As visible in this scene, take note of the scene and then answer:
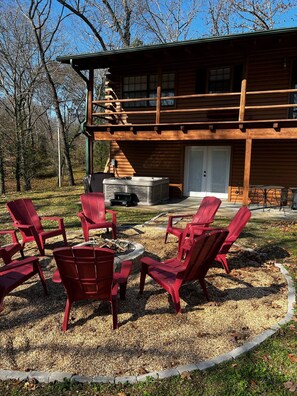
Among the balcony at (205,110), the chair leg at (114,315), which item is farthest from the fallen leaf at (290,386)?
the balcony at (205,110)

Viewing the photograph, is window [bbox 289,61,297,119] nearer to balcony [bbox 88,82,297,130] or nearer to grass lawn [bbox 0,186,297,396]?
balcony [bbox 88,82,297,130]

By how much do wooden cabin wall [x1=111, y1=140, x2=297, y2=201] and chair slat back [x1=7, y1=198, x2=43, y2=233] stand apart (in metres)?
7.79

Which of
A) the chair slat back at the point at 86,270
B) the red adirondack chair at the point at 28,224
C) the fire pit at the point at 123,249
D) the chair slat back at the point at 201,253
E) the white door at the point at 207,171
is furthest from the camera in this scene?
the white door at the point at 207,171

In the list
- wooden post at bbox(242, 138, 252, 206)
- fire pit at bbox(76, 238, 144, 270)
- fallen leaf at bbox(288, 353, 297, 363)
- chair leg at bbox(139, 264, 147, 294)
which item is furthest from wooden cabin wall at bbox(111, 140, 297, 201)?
fallen leaf at bbox(288, 353, 297, 363)

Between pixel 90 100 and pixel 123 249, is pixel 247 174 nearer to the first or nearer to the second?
pixel 90 100

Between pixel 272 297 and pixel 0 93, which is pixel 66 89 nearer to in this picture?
pixel 0 93

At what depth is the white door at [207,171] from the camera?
12141 millimetres

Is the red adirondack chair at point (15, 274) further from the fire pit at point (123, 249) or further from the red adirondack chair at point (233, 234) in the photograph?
the red adirondack chair at point (233, 234)

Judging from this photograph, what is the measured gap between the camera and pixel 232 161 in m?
11.9

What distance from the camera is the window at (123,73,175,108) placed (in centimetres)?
1260

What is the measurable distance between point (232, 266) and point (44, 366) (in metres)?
3.27

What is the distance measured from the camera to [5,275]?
3.60 meters

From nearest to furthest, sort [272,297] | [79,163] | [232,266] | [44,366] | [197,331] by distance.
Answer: [44,366] → [197,331] → [272,297] → [232,266] → [79,163]

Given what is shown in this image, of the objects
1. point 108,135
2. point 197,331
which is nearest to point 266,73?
point 108,135
